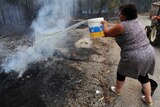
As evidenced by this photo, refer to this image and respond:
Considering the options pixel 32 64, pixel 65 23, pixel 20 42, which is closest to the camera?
pixel 32 64

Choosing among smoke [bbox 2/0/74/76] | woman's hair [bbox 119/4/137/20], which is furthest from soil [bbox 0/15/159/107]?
woman's hair [bbox 119/4/137/20]

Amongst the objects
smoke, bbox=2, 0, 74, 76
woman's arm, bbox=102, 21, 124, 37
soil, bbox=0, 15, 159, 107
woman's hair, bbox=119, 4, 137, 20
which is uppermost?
woman's hair, bbox=119, 4, 137, 20

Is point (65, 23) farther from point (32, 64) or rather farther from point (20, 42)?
point (32, 64)

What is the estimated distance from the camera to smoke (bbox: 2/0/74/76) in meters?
4.87

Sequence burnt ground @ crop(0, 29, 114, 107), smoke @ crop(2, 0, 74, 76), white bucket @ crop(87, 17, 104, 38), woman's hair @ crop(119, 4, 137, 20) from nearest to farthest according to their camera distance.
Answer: woman's hair @ crop(119, 4, 137, 20), white bucket @ crop(87, 17, 104, 38), burnt ground @ crop(0, 29, 114, 107), smoke @ crop(2, 0, 74, 76)

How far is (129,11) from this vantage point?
2953 millimetres

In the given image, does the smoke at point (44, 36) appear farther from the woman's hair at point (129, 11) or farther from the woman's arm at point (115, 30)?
the woman's hair at point (129, 11)

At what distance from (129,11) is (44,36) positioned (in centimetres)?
257

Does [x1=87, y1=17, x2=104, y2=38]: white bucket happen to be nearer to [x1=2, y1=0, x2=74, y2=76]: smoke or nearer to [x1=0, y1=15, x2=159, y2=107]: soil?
[x1=2, y1=0, x2=74, y2=76]: smoke

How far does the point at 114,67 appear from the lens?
16.2 ft

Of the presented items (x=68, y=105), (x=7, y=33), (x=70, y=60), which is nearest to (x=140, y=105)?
(x=68, y=105)

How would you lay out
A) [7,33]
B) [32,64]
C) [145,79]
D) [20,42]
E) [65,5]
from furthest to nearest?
[65,5]
[7,33]
[20,42]
[32,64]
[145,79]

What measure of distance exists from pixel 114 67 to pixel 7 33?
14.9 ft

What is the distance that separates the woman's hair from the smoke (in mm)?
1461
